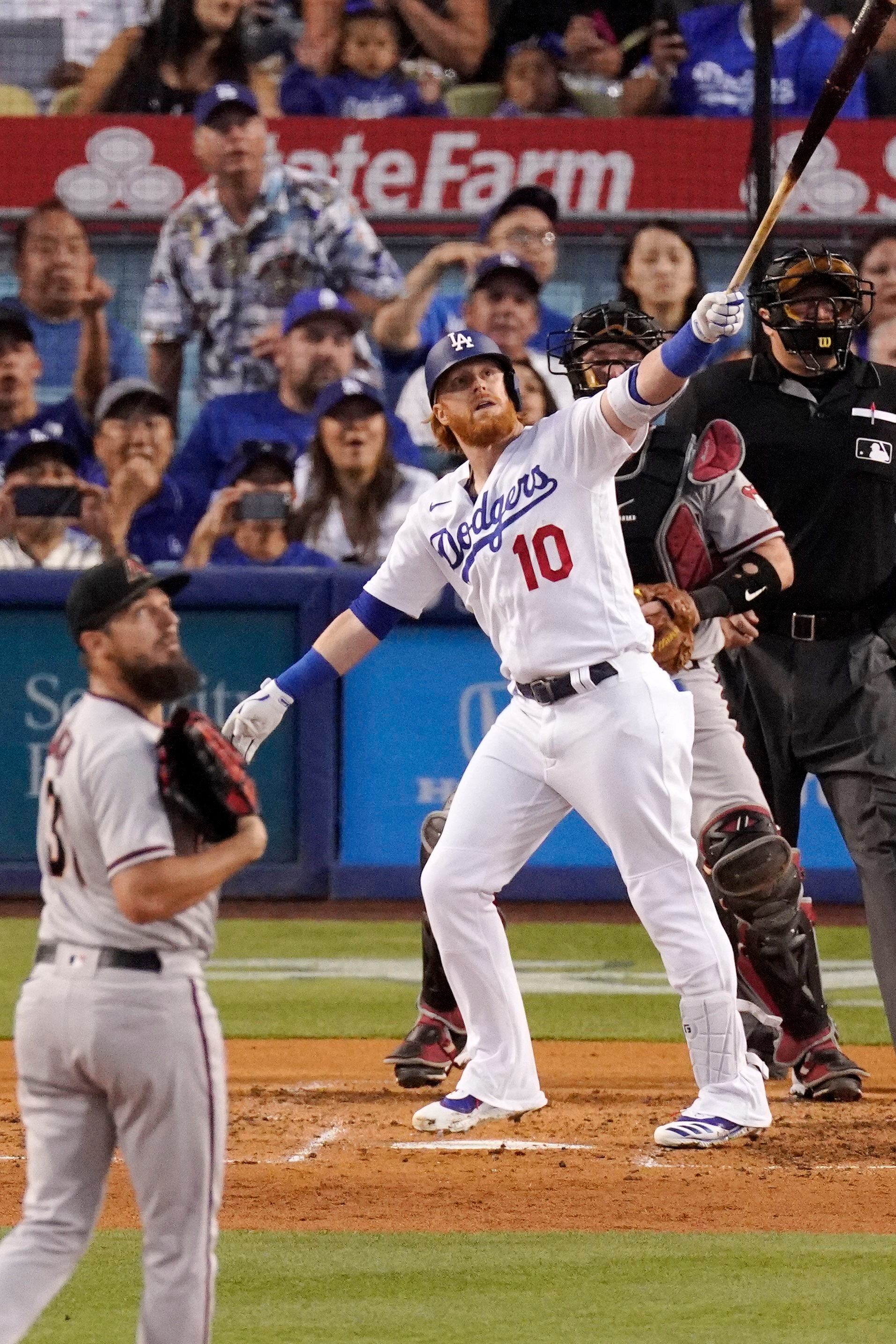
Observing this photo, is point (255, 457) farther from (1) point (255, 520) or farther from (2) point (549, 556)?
(2) point (549, 556)

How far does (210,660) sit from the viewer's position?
10070mm

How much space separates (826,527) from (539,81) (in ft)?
25.3

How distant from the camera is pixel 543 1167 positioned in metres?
5.18

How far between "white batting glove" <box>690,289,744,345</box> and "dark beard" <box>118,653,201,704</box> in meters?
1.81

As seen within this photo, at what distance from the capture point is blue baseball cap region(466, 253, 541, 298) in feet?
35.6

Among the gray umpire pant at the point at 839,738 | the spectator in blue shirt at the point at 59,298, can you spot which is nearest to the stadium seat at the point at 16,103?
the spectator in blue shirt at the point at 59,298

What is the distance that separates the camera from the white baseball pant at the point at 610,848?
5.00 metres

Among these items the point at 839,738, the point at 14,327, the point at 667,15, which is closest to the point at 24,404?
the point at 14,327

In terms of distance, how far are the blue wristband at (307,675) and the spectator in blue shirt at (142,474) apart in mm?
4956

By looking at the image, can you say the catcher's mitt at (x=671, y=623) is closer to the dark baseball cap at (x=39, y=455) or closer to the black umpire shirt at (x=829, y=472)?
the black umpire shirt at (x=829, y=472)

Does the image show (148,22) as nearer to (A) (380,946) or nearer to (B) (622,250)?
(B) (622,250)

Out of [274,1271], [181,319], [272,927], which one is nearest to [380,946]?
[272,927]

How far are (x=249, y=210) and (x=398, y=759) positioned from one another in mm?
3590

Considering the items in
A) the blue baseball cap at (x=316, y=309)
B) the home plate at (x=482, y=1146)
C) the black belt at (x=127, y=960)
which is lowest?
the home plate at (x=482, y=1146)
